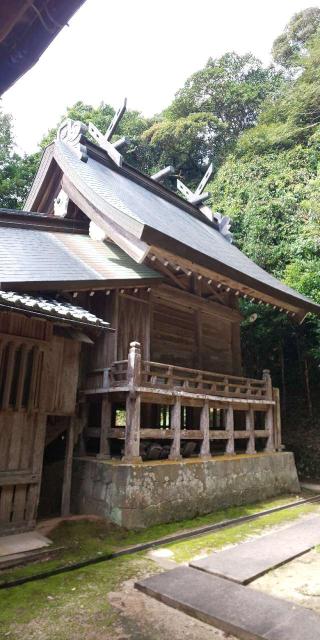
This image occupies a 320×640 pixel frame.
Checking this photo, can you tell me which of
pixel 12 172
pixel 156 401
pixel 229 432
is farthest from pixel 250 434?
pixel 12 172

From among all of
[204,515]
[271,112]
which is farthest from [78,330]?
[271,112]

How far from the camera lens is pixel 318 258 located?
14102 mm

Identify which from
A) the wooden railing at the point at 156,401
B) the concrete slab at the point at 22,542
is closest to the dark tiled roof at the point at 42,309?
the wooden railing at the point at 156,401

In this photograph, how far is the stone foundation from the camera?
6.05m

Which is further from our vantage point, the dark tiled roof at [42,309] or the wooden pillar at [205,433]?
the wooden pillar at [205,433]

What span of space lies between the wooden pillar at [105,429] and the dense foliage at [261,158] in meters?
7.48

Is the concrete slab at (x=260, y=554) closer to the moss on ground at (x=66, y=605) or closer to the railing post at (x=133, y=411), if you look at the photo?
the moss on ground at (x=66, y=605)

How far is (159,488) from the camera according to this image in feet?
21.2

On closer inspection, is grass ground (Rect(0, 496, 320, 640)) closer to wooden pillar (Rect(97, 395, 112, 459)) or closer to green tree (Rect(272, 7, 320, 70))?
wooden pillar (Rect(97, 395, 112, 459))

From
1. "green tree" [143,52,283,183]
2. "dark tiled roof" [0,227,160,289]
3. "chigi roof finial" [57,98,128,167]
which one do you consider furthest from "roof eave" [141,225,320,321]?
"green tree" [143,52,283,183]

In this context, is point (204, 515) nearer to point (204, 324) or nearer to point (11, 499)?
point (11, 499)

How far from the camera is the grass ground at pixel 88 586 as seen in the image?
3.22m

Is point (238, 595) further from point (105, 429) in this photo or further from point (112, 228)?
point (112, 228)

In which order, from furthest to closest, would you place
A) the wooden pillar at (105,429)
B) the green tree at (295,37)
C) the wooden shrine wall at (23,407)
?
the green tree at (295,37), the wooden pillar at (105,429), the wooden shrine wall at (23,407)
